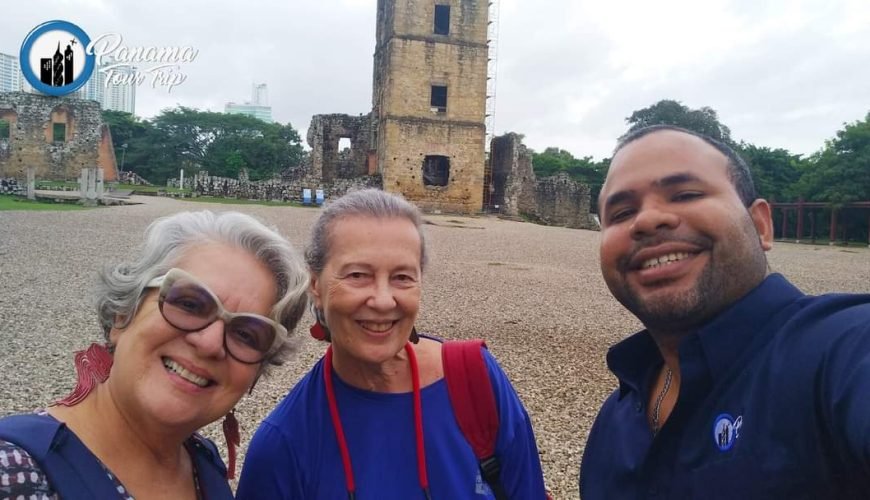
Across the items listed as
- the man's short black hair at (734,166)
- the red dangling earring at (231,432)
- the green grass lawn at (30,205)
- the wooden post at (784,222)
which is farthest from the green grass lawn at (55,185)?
the wooden post at (784,222)

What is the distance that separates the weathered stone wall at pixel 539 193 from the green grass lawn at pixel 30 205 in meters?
18.3

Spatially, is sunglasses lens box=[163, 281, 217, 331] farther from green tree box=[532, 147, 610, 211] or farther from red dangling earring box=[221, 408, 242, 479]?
green tree box=[532, 147, 610, 211]

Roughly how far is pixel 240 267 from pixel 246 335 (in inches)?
7.6

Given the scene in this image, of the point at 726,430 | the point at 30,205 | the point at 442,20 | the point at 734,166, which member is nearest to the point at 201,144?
the point at 442,20

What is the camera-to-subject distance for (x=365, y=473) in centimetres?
165

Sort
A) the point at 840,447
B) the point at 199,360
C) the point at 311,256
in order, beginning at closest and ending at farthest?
the point at 840,447 → the point at 199,360 → the point at 311,256

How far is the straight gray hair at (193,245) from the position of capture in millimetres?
1597

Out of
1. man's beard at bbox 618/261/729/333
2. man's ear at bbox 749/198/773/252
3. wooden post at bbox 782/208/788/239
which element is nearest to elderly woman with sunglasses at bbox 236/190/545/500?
man's beard at bbox 618/261/729/333

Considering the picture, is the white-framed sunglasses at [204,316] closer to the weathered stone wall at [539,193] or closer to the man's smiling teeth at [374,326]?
the man's smiling teeth at [374,326]

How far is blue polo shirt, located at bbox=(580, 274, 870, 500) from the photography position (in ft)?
3.89

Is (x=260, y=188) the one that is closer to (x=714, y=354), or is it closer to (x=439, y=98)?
(x=439, y=98)

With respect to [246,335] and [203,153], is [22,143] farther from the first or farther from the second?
[246,335]

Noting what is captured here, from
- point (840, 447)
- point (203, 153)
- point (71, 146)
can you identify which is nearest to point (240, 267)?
point (840, 447)

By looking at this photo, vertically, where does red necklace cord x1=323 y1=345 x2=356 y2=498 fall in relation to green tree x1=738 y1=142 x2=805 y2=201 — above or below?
below
